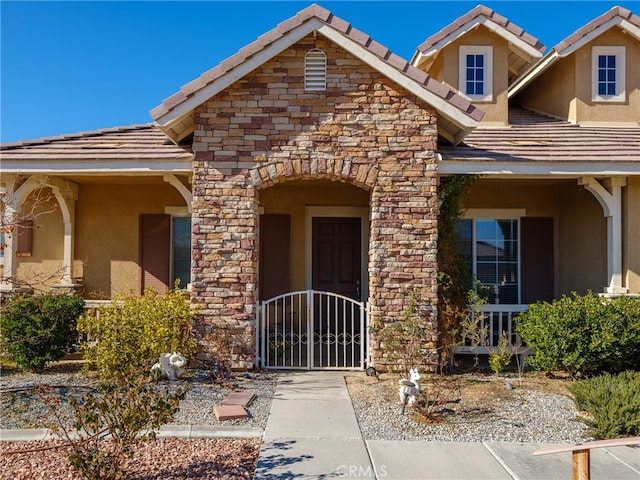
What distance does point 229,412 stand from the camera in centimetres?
516

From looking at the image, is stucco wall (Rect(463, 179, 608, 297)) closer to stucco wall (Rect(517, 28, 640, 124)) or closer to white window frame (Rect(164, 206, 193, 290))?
stucco wall (Rect(517, 28, 640, 124))

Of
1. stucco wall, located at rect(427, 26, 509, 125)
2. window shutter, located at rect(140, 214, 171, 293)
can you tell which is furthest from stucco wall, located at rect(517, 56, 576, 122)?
window shutter, located at rect(140, 214, 171, 293)

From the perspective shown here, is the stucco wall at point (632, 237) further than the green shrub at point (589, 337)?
Yes

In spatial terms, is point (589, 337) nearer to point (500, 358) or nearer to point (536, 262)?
point (500, 358)

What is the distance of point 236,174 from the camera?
7.01 meters

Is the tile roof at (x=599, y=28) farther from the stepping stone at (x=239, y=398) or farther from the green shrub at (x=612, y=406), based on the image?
the stepping stone at (x=239, y=398)

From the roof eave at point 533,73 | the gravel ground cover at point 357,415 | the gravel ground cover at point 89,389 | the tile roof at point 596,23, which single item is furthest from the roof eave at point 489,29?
the gravel ground cover at point 89,389

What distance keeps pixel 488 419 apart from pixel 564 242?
5.61 m

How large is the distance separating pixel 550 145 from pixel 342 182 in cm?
380

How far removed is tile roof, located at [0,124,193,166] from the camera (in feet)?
24.3

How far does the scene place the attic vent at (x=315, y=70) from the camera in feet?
23.1

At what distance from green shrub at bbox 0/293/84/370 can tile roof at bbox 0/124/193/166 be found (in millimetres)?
2426

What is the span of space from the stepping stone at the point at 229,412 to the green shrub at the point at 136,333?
1.59 meters

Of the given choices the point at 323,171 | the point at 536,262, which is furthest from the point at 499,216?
the point at 323,171
